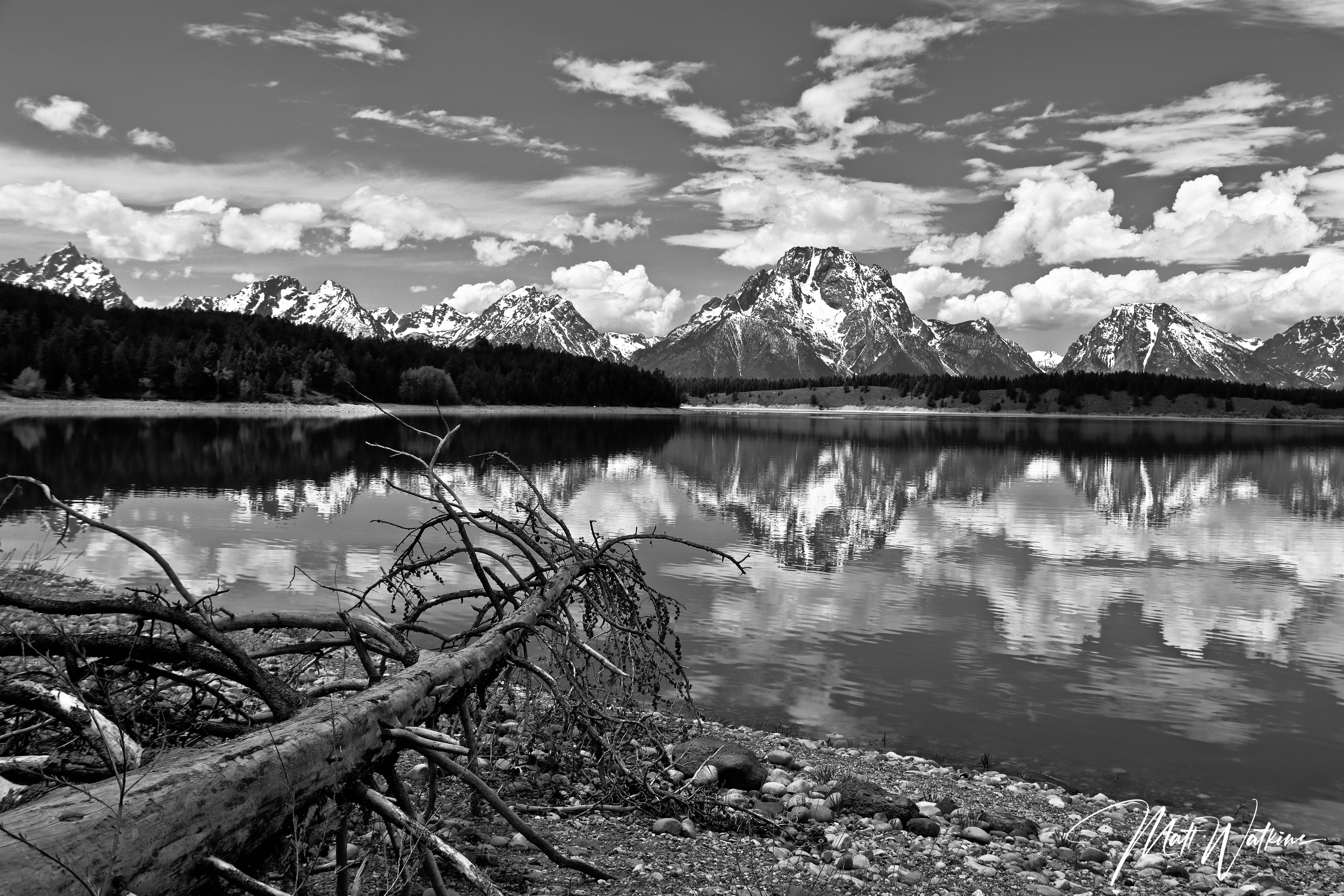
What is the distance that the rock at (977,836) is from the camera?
7.75 meters

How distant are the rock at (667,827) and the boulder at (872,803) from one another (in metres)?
2.00

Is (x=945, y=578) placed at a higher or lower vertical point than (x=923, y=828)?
lower

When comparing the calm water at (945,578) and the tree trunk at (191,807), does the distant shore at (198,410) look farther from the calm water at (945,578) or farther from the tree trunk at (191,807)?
the tree trunk at (191,807)

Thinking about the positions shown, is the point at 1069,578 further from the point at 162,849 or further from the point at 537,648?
the point at 162,849

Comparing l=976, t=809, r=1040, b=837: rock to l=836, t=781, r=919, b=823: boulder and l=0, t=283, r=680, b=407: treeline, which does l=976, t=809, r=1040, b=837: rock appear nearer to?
l=836, t=781, r=919, b=823: boulder

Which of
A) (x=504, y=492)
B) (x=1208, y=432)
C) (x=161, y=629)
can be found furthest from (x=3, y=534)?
(x=1208, y=432)

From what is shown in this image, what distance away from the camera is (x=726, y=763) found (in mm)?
8703

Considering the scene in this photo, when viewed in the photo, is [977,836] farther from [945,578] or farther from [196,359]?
[196,359]

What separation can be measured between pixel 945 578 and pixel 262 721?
65.2 ft

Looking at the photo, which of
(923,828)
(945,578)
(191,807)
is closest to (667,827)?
(923,828)

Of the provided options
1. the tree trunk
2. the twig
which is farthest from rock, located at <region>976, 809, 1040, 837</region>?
the twig

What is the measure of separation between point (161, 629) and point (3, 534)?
24.8 meters

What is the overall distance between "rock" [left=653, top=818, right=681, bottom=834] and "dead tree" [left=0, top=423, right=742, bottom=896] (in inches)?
10.1

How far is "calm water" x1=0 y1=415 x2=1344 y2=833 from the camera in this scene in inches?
471
